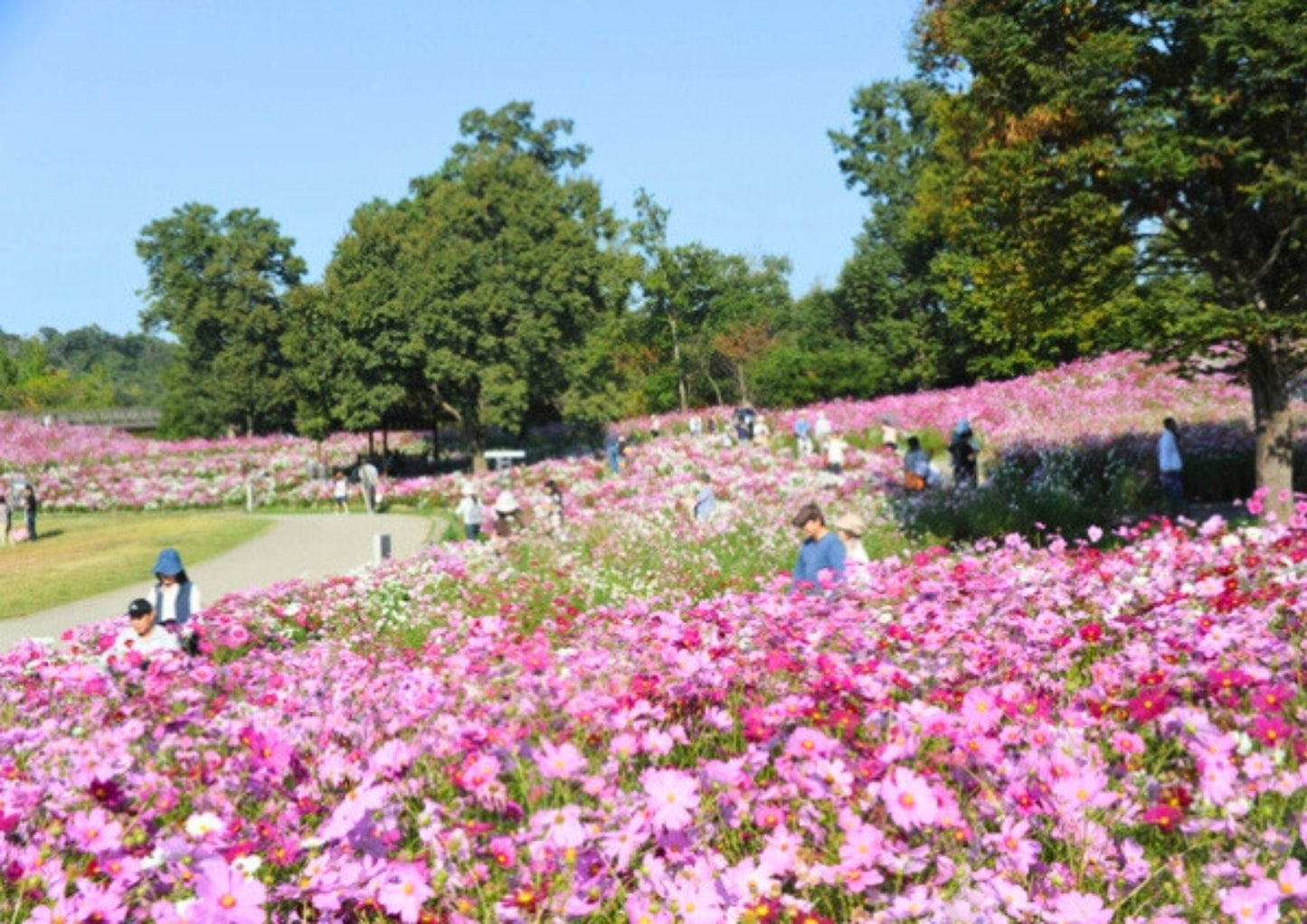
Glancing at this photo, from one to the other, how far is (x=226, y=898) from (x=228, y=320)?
66.3m

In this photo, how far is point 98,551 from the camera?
2558 centimetres

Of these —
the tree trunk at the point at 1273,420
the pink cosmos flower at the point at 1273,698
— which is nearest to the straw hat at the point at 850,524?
the pink cosmos flower at the point at 1273,698

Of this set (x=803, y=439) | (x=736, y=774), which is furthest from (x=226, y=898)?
(x=803, y=439)

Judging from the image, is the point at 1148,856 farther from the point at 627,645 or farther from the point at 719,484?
the point at 719,484

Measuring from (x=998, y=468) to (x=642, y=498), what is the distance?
7.28m

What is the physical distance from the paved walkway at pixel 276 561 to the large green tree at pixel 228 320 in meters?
32.4

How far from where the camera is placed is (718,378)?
67750 millimetres

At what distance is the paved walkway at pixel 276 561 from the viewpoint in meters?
15.9

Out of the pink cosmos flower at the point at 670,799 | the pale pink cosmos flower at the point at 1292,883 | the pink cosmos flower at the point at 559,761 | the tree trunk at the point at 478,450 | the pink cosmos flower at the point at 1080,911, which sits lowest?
the pink cosmos flower at the point at 1080,911

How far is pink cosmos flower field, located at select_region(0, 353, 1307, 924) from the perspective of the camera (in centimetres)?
250

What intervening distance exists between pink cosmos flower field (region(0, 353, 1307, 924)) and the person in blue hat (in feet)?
13.1

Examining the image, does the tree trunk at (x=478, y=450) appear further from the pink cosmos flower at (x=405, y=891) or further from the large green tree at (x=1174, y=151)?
the pink cosmos flower at (x=405, y=891)

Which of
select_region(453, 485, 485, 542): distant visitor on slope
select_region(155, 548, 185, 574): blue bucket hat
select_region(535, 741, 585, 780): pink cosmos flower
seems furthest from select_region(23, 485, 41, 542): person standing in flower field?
select_region(535, 741, 585, 780): pink cosmos flower

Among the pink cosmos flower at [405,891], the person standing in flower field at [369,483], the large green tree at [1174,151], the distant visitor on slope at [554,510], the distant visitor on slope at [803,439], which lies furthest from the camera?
the person standing in flower field at [369,483]
